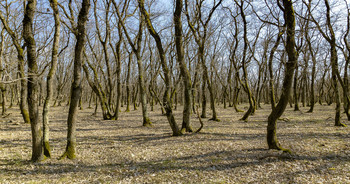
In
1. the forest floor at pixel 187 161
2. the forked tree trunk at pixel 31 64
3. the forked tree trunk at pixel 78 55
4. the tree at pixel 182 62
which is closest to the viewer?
the forest floor at pixel 187 161

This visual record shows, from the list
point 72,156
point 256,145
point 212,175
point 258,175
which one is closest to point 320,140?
point 256,145

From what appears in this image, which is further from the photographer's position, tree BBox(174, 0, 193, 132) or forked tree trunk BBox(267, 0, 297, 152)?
tree BBox(174, 0, 193, 132)

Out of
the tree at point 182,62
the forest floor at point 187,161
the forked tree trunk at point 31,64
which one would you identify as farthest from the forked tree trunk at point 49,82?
the tree at point 182,62

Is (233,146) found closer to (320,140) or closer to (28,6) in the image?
(320,140)

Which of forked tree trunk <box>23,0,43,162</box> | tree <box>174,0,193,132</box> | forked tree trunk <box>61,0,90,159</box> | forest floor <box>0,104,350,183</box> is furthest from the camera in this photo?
tree <box>174,0,193,132</box>

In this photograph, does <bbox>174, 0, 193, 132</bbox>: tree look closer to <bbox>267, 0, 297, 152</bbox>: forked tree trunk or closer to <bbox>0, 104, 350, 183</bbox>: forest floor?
<bbox>0, 104, 350, 183</bbox>: forest floor

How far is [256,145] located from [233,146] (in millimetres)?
794

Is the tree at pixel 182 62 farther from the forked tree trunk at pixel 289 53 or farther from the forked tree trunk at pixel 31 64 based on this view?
the forked tree trunk at pixel 31 64

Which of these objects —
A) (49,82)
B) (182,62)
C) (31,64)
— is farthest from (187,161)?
(31,64)

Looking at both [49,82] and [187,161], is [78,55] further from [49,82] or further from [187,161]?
[187,161]

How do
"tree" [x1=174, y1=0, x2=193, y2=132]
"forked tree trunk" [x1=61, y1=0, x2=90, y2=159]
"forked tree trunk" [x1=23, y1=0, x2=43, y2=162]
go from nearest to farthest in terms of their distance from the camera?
"forked tree trunk" [x1=23, y1=0, x2=43, y2=162]
"forked tree trunk" [x1=61, y1=0, x2=90, y2=159]
"tree" [x1=174, y1=0, x2=193, y2=132]

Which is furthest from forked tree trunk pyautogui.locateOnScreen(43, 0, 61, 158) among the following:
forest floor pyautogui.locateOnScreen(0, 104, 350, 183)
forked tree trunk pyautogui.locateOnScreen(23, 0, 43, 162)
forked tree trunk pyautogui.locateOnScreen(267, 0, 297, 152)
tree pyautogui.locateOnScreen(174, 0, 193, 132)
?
forked tree trunk pyautogui.locateOnScreen(267, 0, 297, 152)

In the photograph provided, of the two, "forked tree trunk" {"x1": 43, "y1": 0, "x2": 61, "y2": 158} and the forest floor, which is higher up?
"forked tree trunk" {"x1": 43, "y1": 0, "x2": 61, "y2": 158}

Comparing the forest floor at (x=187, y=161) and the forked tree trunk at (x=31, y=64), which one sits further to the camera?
the forked tree trunk at (x=31, y=64)
